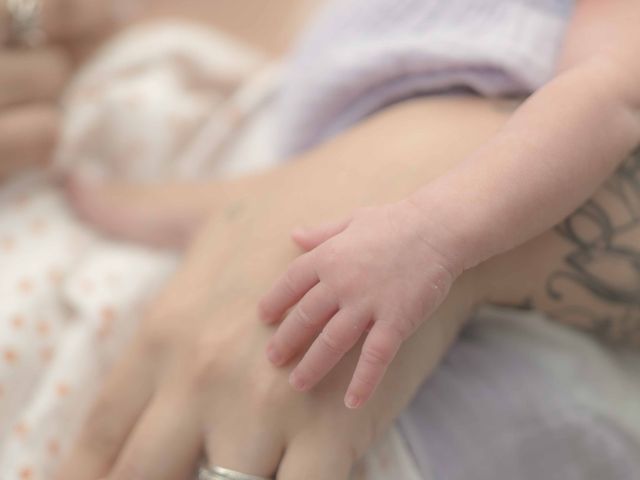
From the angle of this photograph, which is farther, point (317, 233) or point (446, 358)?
point (446, 358)

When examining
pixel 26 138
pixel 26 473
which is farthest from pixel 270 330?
pixel 26 138

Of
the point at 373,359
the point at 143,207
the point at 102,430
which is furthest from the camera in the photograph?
the point at 143,207

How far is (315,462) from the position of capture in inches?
20.6

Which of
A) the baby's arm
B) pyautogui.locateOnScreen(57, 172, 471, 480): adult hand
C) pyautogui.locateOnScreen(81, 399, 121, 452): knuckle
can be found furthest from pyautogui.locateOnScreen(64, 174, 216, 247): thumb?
the baby's arm

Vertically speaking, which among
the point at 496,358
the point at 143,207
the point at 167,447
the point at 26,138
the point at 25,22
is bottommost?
the point at 496,358

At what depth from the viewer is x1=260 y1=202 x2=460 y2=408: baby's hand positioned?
1.60 ft

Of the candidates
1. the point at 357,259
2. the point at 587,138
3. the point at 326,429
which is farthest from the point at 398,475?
the point at 587,138

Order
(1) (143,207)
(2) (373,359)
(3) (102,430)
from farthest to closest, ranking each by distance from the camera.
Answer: (1) (143,207)
(3) (102,430)
(2) (373,359)

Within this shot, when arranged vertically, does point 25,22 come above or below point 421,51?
above

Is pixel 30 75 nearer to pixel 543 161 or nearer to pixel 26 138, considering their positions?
pixel 26 138

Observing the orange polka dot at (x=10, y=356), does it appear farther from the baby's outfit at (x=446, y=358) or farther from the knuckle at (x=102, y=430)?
the knuckle at (x=102, y=430)

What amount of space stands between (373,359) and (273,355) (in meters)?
0.09

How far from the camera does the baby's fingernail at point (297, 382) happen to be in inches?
20.1

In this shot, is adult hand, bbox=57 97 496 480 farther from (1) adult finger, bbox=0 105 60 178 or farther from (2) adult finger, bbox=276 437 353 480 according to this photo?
(1) adult finger, bbox=0 105 60 178
